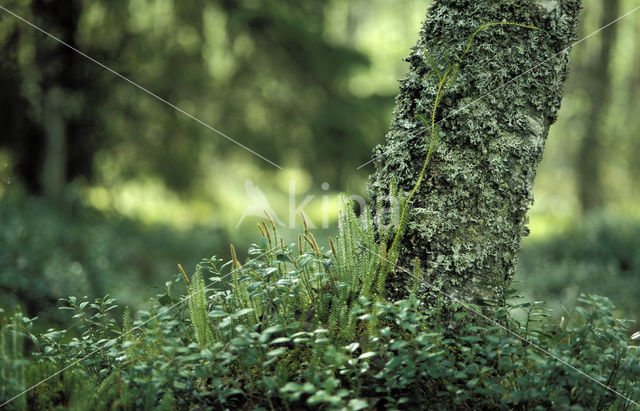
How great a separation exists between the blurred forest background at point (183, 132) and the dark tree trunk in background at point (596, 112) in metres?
2.02

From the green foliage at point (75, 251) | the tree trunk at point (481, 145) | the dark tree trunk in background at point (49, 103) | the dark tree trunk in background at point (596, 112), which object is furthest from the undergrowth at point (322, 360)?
the dark tree trunk in background at point (596, 112)

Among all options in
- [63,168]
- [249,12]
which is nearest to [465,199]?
[249,12]

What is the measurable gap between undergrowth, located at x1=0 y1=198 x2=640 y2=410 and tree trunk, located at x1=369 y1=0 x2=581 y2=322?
0.17 m

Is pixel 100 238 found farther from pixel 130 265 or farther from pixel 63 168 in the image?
pixel 63 168

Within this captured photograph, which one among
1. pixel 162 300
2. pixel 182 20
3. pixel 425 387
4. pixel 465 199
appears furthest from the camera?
pixel 182 20

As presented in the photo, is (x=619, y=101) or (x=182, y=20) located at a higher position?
(x=182, y=20)

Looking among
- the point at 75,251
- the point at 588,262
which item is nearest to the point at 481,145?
the point at 75,251

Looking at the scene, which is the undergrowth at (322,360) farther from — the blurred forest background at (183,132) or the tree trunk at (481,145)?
the blurred forest background at (183,132)

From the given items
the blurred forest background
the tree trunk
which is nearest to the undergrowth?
the tree trunk

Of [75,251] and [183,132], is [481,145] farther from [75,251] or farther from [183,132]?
[183,132]

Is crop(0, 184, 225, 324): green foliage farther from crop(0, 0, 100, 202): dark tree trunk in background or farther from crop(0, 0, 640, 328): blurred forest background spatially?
crop(0, 0, 100, 202): dark tree trunk in background

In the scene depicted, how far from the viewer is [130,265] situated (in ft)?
17.3

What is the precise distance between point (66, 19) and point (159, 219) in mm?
2850

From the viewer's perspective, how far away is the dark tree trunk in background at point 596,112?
848 centimetres
